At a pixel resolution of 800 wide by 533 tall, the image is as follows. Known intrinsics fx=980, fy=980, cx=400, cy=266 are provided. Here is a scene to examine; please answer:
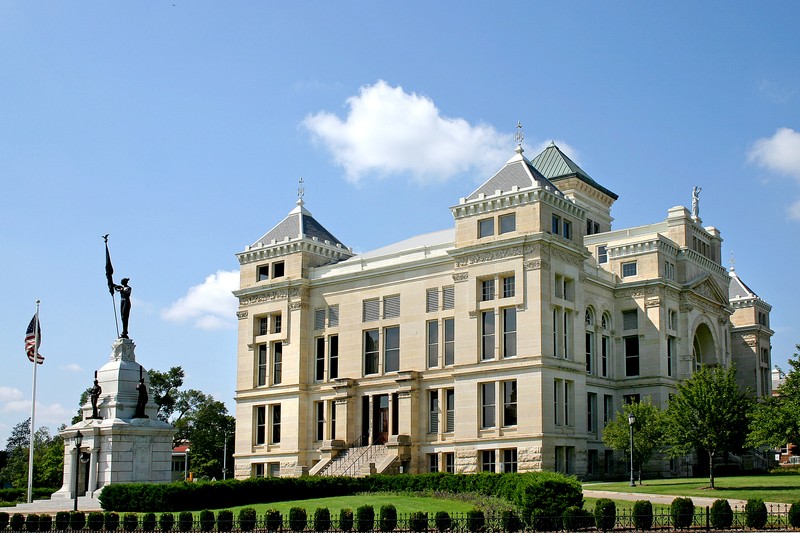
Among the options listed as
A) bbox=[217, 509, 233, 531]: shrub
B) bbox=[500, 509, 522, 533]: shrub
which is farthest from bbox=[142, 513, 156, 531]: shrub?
bbox=[500, 509, 522, 533]: shrub

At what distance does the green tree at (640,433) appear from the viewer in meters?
54.0

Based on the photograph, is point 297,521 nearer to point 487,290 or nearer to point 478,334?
point 478,334

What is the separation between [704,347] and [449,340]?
23.3 meters

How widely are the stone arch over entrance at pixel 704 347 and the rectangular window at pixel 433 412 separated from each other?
72.7 ft

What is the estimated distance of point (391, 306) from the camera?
62.6 meters

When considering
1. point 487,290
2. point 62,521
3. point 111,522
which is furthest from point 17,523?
point 487,290

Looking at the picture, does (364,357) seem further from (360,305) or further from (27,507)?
(27,507)

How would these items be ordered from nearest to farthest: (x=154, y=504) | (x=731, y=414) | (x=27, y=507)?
(x=154, y=504), (x=27, y=507), (x=731, y=414)

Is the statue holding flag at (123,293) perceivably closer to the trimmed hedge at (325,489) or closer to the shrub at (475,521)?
the trimmed hedge at (325,489)

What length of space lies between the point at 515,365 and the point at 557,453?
551cm

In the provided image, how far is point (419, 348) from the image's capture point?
199 ft

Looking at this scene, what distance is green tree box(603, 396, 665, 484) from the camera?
5403cm

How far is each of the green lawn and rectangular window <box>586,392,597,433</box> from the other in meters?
8.66

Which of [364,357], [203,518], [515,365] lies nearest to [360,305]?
[364,357]
